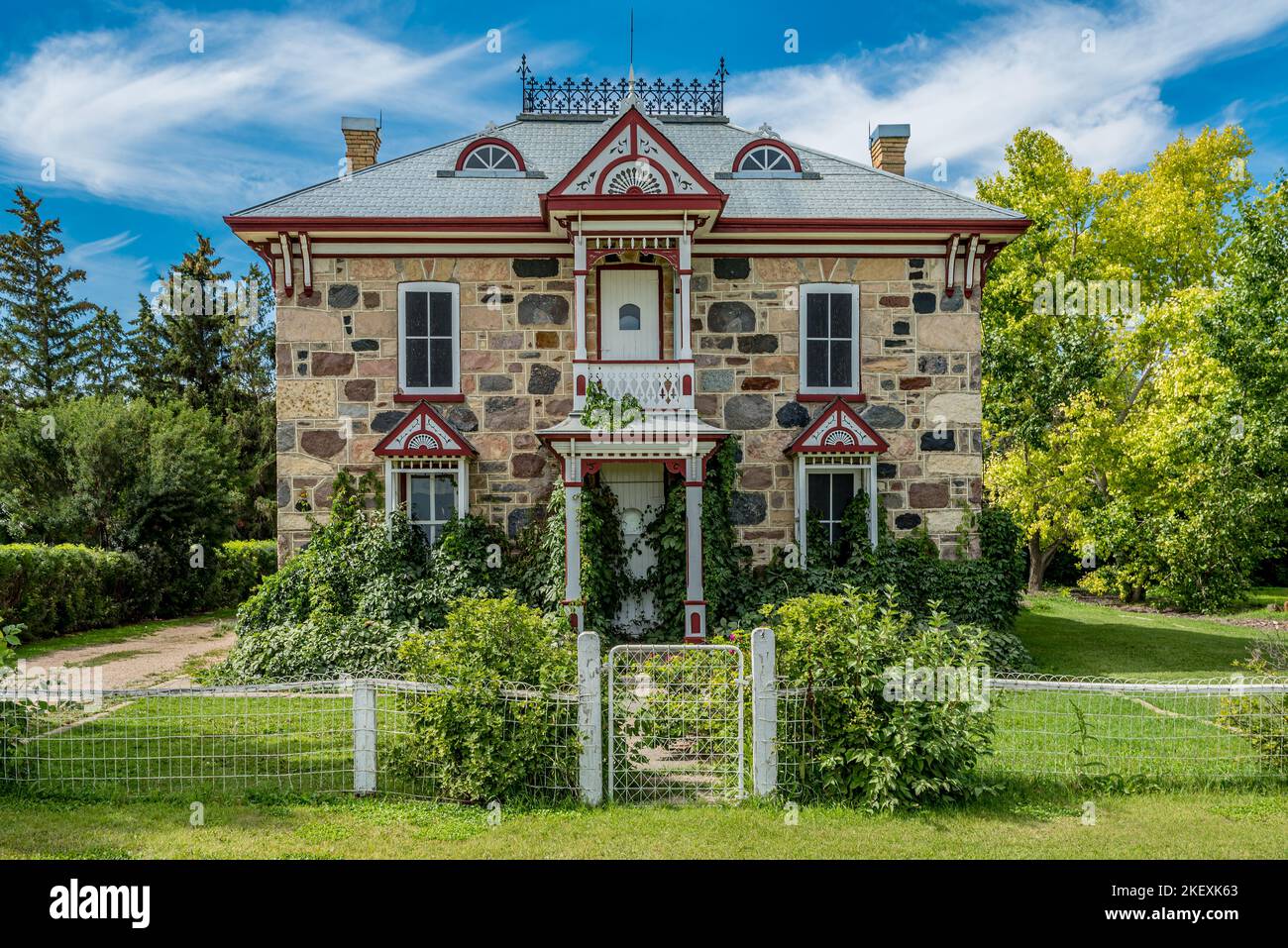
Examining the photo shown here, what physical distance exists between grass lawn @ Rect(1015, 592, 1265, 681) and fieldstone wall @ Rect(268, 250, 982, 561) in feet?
8.66

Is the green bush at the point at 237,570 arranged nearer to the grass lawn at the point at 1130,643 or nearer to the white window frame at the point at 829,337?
the white window frame at the point at 829,337

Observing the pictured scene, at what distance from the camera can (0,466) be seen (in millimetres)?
19359

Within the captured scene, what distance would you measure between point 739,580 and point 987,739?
258 inches

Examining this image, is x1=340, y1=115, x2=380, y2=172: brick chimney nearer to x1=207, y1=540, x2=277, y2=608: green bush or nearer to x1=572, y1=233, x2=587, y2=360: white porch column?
x1=572, y1=233, x2=587, y2=360: white porch column

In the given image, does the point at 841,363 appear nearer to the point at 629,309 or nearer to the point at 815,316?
the point at 815,316

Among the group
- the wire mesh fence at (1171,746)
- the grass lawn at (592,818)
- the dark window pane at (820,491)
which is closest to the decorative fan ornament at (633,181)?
the dark window pane at (820,491)

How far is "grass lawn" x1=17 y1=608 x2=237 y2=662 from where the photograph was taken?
14.4 metres

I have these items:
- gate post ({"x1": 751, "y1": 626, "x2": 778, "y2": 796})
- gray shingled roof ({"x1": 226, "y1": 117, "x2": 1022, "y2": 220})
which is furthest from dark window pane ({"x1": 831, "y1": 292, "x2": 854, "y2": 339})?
gate post ({"x1": 751, "y1": 626, "x2": 778, "y2": 796})

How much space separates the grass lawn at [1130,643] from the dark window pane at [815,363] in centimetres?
536

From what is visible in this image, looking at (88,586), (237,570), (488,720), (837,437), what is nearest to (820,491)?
(837,437)

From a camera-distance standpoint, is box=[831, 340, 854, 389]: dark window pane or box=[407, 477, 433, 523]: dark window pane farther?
box=[831, 340, 854, 389]: dark window pane

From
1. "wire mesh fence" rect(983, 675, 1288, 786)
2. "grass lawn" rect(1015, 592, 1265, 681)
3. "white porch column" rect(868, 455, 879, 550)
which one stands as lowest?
"grass lawn" rect(1015, 592, 1265, 681)

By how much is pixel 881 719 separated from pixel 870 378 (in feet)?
26.5
